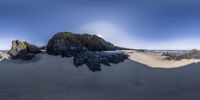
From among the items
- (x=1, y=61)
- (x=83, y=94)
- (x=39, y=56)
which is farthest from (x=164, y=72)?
(x=1, y=61)

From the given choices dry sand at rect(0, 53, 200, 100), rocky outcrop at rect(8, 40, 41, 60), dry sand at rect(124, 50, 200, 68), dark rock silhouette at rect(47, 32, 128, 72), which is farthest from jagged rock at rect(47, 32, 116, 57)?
dry sand at rect(124, 50, 200, 68)

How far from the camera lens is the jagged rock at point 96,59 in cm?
1764

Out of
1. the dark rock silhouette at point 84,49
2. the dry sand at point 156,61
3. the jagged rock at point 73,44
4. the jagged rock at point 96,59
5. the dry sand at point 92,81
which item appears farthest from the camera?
the jagged rock at point 73,44

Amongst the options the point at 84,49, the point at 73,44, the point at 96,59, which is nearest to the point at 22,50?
the point at 73,44

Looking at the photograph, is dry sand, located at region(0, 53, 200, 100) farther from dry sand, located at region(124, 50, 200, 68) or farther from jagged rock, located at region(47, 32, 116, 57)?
jagged rock, located at region(47, 32, 116, 57)

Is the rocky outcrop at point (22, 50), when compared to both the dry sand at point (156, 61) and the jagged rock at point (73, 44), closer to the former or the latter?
the jagged rock at point (73, 44)

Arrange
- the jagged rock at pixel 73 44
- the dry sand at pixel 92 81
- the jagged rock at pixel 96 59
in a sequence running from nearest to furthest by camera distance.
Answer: the dry sand at pixel 92 81
the jagged rock at pixel 96 59
the jagged rock at pixel 73 44

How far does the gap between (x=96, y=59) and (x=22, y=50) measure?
404 cm

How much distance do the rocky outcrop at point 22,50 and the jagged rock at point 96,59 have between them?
2476 mm

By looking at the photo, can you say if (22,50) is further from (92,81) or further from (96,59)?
(92,81)

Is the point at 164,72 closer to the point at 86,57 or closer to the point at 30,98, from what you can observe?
the point at 86,57

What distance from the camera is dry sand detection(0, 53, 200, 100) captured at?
13.1 m

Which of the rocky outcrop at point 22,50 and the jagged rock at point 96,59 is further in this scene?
the rocky outcrop at point 22,50

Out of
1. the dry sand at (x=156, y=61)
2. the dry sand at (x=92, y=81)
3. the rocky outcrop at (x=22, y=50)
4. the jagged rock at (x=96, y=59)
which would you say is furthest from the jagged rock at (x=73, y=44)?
the dry sand at (x=156, y=61)
